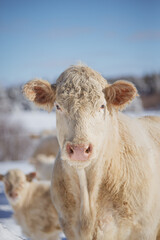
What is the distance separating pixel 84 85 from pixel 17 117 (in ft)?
83.2

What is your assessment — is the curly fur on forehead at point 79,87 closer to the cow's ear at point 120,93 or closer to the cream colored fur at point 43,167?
the cow's ear at point 120,93

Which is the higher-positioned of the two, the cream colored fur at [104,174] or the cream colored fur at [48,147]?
the cream colored fur at [104,174]

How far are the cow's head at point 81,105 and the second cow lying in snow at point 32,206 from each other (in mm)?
3457

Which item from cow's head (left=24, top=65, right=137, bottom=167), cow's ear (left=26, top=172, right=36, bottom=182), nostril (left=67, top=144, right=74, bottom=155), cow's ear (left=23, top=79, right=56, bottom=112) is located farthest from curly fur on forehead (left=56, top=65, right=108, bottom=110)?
cow's ear (left=26, top=172, right=36, bottom=182)

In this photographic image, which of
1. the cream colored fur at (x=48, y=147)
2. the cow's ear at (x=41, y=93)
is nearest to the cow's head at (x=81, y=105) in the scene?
the cow's ear at (x=41, y=93)

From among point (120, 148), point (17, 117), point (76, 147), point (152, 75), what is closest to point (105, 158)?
point (120, 148)

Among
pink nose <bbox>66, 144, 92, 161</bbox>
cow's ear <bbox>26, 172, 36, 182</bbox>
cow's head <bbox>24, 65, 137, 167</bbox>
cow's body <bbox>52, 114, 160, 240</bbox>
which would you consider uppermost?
cow's head <bbox>24, 65, 137, 167</bbox>

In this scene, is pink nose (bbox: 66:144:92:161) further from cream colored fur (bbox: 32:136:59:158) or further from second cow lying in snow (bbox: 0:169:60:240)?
cream colored fur (bbox: 32:136:59:158)

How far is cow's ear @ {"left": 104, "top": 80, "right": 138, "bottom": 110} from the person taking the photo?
130 inches

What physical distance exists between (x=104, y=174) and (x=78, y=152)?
0.73 m

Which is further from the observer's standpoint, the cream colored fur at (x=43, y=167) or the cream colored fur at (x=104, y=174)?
the cream colored fur at (x=43, y=167)

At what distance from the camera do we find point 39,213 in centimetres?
645

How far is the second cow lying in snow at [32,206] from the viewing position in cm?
625

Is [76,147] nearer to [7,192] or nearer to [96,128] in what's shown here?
[96,128]
